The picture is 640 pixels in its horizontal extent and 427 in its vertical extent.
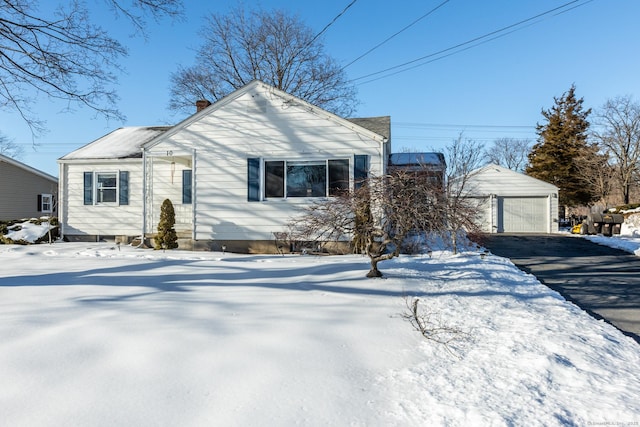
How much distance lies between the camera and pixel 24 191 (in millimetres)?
21859

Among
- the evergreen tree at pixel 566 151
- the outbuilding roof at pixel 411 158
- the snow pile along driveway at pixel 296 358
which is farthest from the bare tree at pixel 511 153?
the snow pile along driveway at pixel 296 358

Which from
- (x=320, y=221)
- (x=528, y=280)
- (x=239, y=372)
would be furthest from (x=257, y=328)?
(x=528, y=280)

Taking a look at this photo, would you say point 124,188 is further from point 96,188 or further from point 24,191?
point 24,191

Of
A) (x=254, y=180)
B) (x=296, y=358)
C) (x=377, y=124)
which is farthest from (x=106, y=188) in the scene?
(x=296, y=358)

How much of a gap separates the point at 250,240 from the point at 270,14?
21.0 meters

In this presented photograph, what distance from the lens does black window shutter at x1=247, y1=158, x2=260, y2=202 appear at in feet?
37.8

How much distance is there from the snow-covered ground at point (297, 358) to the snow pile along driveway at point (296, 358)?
1cm

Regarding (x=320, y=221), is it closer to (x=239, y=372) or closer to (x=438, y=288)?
(x=438, y=288)

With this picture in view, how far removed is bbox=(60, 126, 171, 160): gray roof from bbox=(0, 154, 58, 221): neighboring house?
8220 mm

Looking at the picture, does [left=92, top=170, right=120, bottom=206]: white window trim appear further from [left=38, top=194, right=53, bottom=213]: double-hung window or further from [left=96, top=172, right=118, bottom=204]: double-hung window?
[left=38, top=194, right=53, bottom=213]: double-hung window

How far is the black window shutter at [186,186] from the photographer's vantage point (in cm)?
1388

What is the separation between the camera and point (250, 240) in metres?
11.6

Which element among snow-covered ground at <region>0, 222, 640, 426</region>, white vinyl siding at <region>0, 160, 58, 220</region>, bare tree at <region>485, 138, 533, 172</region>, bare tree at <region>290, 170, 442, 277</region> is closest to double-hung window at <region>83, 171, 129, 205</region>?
snow-covered ground at <region>0, 222, 640, 426</region>

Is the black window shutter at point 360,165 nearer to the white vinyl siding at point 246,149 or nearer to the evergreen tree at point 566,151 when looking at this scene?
the white vinyl siding at point 246,149
